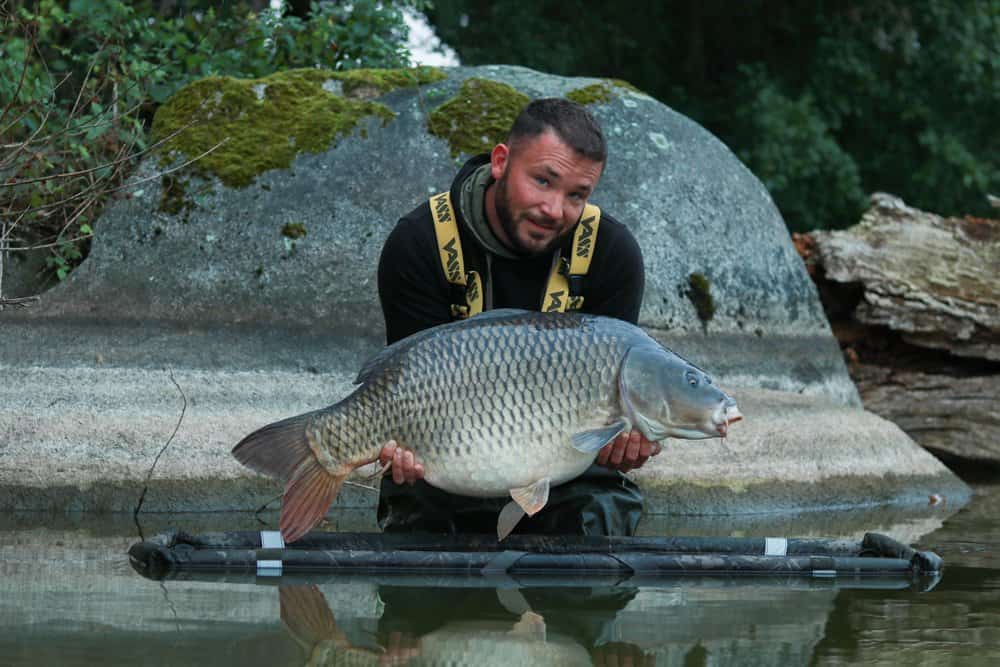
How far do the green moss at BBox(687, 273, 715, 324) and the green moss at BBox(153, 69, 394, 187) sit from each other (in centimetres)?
212

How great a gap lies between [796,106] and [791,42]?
2.04 meters

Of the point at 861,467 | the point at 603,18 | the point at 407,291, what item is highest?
the point at 407,291

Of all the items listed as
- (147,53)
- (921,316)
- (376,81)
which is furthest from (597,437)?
(147,53)

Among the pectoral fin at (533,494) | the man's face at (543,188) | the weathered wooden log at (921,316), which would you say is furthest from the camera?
the weathered wooden log at (921,316)

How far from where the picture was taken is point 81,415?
7.38 m

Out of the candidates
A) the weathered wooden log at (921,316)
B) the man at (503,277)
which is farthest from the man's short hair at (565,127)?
the weathered wooden log at (921,316)

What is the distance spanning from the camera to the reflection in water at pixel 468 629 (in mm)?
3898

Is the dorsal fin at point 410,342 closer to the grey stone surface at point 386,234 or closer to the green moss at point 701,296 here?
the grey stone surface at point 386,234

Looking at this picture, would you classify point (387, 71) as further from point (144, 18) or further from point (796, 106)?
point (796, 106)

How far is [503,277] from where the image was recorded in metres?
5.69

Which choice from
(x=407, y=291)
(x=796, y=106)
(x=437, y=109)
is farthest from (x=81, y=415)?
(x=796, y=106)

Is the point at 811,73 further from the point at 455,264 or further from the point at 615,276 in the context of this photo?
the point at 455,264

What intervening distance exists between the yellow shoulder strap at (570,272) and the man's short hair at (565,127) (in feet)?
1.06

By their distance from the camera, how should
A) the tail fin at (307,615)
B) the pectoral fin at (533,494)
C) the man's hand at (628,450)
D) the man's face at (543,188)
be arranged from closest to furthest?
1. the tail fin at (307,615)
2. the pectoral fin at (533,494)
3. the man's hand at (628,450)
4. the man's face at (543,188)
